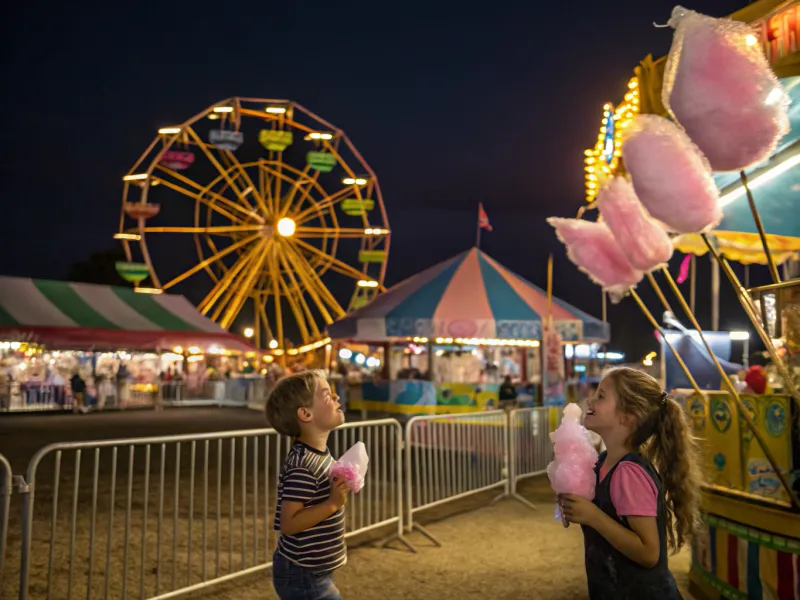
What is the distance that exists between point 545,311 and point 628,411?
1251cm

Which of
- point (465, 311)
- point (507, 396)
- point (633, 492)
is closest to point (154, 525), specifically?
point (633, 492)

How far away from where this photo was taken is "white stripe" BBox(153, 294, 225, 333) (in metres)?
22.0

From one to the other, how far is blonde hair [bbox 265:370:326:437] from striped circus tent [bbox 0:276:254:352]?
17120 millimetres

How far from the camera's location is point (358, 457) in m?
2.47

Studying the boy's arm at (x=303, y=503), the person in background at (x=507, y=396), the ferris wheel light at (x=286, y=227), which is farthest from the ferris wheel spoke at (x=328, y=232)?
the boy's arm at (x=303, y=503)

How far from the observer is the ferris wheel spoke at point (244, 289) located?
2542 cm

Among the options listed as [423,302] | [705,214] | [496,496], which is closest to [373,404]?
[423,302]

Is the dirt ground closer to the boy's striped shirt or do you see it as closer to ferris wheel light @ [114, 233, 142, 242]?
A: the boy's striped shirt

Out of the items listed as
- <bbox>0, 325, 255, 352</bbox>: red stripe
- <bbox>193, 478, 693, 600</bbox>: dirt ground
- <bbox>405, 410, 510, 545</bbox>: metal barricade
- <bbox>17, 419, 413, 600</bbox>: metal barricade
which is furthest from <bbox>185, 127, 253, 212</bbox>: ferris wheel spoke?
<bbox>193, 478, 693, 600</bbox>: dirt ground

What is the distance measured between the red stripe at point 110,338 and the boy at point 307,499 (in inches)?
675

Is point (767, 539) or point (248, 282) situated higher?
point (248, 282)

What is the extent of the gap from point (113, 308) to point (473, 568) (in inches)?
685

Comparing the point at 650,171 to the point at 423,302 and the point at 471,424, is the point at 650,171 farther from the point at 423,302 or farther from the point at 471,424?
the point at 423,302

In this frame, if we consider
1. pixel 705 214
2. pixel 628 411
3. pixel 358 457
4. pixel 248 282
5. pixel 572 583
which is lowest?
pixel 572 583
